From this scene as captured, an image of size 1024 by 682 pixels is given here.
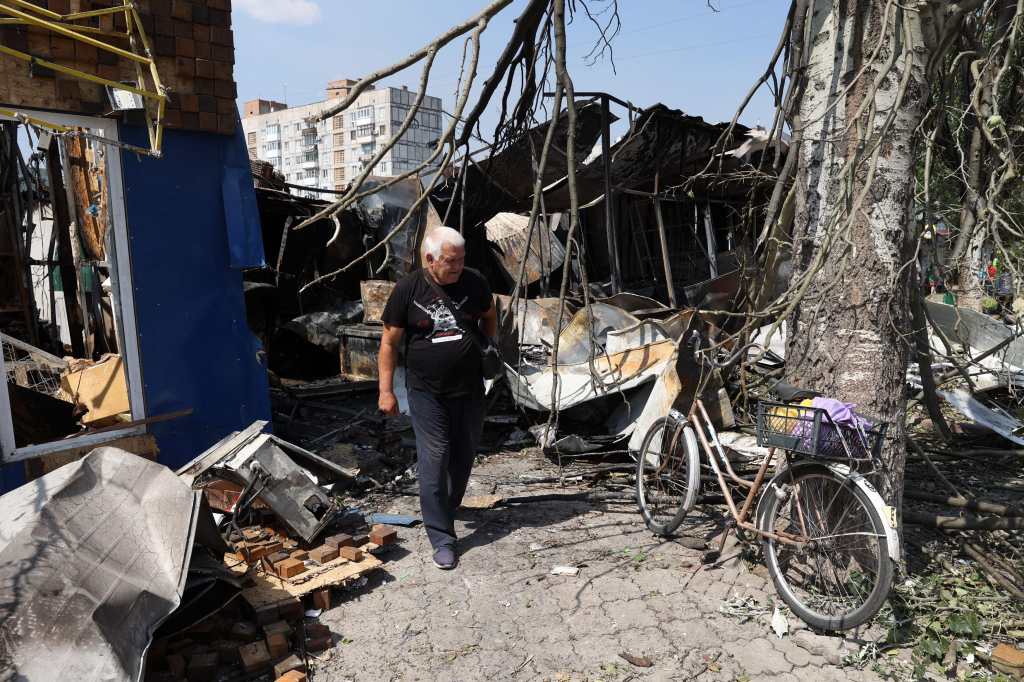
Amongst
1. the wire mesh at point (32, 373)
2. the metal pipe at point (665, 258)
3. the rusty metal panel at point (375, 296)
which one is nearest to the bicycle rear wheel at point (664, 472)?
the metal pipe at point (665, 258)

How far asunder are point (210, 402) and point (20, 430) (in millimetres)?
1627

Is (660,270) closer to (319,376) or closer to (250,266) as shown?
(319,376)

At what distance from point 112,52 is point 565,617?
4.44 meters

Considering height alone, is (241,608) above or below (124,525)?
below

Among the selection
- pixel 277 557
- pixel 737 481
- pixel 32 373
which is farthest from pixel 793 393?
pixel 32 373

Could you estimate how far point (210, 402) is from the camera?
5.12m

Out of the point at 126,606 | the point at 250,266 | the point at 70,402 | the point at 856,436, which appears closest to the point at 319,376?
the point at 70,402

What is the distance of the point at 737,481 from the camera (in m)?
3.96

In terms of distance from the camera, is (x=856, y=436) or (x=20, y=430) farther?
(x=20, y=430)

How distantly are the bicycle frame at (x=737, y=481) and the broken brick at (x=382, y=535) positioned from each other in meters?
1.97

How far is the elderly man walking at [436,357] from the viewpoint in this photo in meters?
4.14

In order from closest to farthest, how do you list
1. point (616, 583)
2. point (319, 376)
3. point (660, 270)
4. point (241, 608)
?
point (241, 608)
point (616, 583)
point (319, 376)
point (660, 270)

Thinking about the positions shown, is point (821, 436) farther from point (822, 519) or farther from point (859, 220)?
point (859, 220)

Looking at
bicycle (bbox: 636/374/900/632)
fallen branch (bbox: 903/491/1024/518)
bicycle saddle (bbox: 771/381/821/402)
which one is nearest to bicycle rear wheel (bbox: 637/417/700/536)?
bicycle (bbox: 636/374/900/632)
